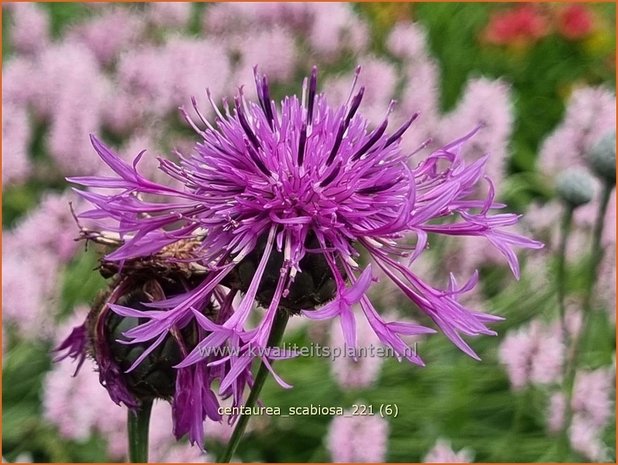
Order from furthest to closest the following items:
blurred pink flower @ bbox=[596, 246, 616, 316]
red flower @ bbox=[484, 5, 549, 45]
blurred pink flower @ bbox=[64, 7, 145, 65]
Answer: red flower @ bbox=[484, 5, 549, 45] → blurred pink flower @ bbox=[64, 7, 145, 65] → blurred pink flower @ bbox=[596, 246, 616, 316]

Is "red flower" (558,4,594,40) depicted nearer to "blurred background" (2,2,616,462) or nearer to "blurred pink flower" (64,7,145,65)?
"blurred background" (2,2,616,462)

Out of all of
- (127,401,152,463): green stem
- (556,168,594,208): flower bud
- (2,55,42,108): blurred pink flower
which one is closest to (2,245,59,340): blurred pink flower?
(2,55,42,108): blurred pink flower

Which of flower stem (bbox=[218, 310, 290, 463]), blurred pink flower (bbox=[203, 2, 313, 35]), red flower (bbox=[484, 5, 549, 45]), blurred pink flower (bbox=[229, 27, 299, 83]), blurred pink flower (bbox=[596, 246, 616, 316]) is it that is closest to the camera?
flower stem (bbox=[218, 310, 290, 463])

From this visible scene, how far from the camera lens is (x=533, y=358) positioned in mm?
1139

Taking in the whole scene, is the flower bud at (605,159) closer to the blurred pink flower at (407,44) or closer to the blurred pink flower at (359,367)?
the blurred pink flower at (359,367)

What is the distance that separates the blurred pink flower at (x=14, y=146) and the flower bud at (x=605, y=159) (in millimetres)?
1035

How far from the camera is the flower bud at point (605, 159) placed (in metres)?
1.04

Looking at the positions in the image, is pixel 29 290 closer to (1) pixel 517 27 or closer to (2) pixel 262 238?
(2) pixel 262 238

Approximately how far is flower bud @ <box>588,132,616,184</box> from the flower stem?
63cm

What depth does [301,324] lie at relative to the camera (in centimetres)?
139

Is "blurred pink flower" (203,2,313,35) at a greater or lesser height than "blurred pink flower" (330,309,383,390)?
greater

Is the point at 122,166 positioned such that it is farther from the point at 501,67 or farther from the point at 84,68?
the point at 501,67

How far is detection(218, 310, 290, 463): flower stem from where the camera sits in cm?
58

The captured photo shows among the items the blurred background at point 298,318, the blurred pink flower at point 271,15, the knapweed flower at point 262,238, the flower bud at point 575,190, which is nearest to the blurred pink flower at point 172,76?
the blurred background at point 298,318
